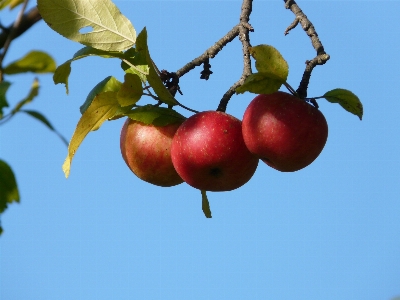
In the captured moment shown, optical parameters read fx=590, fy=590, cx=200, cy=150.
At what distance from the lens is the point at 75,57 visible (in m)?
1.76

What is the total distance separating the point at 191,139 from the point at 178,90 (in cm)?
25

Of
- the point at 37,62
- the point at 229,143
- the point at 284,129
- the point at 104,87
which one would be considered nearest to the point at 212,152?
the point at 229,143

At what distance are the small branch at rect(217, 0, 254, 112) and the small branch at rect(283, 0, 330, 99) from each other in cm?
11

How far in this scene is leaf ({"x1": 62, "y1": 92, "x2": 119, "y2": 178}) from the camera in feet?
5.42

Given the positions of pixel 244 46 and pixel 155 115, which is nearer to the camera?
pixel 244 46

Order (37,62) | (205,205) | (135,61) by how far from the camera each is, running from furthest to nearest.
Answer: (37,62) → (205,205) → (135,61)

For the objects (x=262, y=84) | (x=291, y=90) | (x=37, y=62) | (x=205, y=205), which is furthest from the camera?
(x=37, y=62)

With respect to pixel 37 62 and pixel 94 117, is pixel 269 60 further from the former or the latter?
pixel 37 62

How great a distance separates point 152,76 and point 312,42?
1.46 feet

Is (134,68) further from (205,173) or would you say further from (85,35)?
(205,173)

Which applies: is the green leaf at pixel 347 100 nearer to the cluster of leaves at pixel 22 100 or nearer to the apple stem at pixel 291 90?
the apple stem at pixel 291 90

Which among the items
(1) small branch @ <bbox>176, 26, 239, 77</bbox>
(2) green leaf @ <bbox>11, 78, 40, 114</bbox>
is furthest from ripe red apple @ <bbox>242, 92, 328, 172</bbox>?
(2) green leaf @ <bbox>11, 78, 40, 114</bbox>

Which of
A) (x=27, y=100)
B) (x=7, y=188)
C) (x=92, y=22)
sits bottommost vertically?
(x=7, y=188)

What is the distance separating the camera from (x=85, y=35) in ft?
5.71
